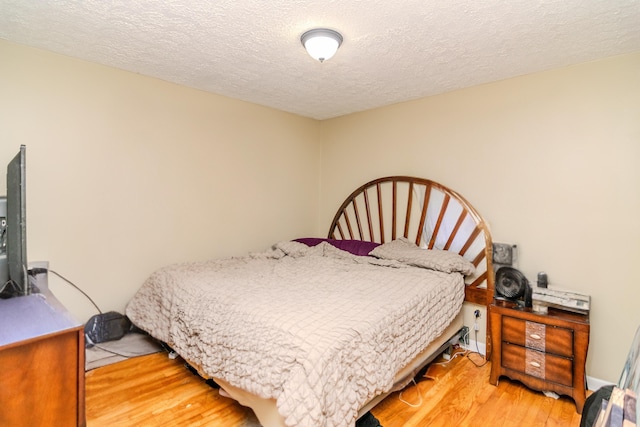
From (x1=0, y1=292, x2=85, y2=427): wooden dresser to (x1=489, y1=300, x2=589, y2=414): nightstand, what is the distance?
2.49m

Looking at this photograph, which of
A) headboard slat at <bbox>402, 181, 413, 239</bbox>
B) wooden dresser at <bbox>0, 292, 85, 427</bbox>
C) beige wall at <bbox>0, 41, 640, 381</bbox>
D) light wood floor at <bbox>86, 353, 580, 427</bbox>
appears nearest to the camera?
wooden dresser at <bbox>0, 292, 85, 427</bbox>

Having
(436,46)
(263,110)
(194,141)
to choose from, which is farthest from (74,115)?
(436,46)

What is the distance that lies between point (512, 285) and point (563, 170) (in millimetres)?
961

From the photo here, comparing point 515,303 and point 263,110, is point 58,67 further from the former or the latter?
point 515,303

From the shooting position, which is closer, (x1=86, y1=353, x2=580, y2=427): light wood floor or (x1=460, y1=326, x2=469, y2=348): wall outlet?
(x1=86, y1=353, x2=580, y2=427): light wood floor

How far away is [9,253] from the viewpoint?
168 centimetres

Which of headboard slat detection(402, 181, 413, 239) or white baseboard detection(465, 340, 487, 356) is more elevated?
headboard slat detection(402, 181, 413, 239)

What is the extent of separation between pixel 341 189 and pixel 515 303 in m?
2.25

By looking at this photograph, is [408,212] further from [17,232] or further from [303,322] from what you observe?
[17,232]

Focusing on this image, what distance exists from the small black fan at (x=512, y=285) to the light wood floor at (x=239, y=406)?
0.61 m

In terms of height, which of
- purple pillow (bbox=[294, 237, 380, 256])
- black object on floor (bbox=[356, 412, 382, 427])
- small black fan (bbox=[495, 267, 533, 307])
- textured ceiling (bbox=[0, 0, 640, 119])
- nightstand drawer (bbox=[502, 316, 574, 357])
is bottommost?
black object on floor (bbox=[356, 412, 382, 427])

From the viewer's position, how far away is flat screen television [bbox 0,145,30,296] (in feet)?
4.99

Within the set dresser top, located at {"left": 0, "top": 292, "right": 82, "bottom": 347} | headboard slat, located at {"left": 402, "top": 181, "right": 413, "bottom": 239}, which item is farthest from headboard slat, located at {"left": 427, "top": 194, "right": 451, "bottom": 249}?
dresser top, located at {"left": 0, "top": 292, "right": 82, "bottom": 347}

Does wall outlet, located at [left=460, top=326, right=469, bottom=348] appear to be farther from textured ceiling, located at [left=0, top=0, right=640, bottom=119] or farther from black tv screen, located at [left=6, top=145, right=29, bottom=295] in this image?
black tv screen, located at [left=6, top=145, right=29, bottom=295]
